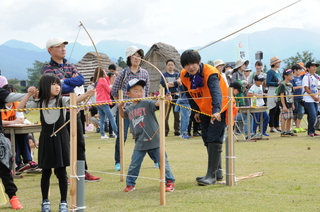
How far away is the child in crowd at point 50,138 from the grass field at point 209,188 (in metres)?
0.36

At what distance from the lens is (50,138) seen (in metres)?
4.95

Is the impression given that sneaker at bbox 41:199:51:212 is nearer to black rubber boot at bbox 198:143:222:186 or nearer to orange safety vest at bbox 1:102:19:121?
black rubber boot at bbox 198:143:222:186

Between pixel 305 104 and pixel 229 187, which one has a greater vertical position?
pixel 305 104

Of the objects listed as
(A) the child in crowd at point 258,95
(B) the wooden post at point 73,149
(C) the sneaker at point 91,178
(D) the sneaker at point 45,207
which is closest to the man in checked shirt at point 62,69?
(C) the sneaker at point 91,178

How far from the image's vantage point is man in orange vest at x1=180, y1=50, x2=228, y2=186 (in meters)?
5.95

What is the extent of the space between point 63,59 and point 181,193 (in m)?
2.49

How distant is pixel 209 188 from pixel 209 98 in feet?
4.04

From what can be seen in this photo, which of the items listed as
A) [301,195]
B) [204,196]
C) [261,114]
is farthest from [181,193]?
[261,114]

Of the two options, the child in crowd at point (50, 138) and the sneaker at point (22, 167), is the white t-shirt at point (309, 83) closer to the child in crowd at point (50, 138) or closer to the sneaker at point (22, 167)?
the sneaker at point (22, 167)

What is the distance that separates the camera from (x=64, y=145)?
5004mm

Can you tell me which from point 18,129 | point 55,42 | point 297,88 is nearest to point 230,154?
point 55,42

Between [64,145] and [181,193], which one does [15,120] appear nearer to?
[64,145]

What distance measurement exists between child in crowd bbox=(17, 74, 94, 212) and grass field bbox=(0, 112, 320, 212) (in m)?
0.36

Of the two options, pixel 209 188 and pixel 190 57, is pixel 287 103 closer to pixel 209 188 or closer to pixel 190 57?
pixel 190 57
